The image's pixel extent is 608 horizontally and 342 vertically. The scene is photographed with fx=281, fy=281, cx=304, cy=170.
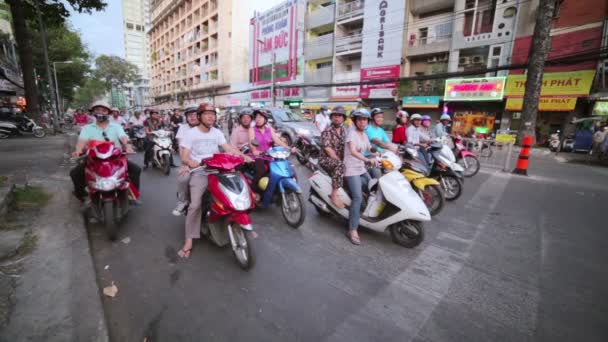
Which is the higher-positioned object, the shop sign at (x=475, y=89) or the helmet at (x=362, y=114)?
the shop sign at (x=475, y=89)

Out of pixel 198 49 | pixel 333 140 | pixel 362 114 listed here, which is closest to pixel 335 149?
pixel 333 140

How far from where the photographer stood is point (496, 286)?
2.76 meters

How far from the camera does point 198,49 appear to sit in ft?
170

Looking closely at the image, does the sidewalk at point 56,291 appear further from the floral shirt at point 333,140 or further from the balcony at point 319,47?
the balcony at point 319,47

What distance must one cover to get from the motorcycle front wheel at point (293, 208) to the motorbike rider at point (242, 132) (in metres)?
1.43

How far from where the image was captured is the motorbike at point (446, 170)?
546cm

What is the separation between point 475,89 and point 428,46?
5.01 meters

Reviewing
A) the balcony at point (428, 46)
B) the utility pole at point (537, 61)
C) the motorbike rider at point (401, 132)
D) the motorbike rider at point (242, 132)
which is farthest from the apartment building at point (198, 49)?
the motorbike rider at point (242, 132)

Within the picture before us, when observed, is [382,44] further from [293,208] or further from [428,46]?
[293,208]

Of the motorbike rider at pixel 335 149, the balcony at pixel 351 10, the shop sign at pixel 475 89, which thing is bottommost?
the motorbike rider at pixel 335 149

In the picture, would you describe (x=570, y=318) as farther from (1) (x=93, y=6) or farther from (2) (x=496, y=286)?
(1) (x=93, y=6)

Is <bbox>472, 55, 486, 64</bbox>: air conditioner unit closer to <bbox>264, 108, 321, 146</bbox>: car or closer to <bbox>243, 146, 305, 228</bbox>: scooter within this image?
<bbox>264, 108, 321, 146</bbox>: car

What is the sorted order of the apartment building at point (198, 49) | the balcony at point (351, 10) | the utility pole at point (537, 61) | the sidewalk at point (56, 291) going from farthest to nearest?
the apartment building at point (198, 49)
the balcony at point (351, 10)
the utility pole at point (537, 61)
the sidewalk at point (56, 291)

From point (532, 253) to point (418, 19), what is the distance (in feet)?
77.9
